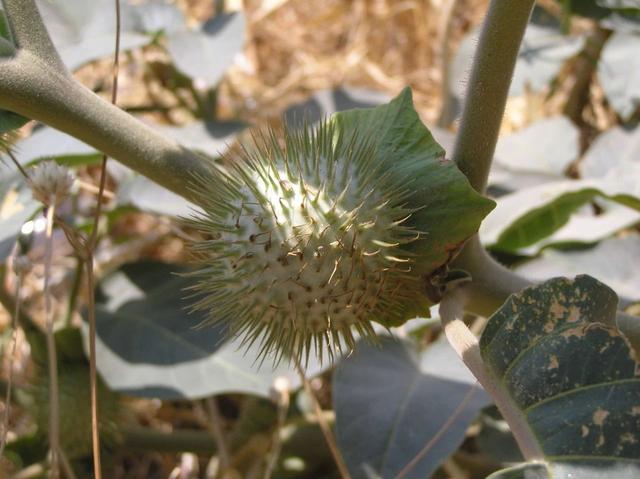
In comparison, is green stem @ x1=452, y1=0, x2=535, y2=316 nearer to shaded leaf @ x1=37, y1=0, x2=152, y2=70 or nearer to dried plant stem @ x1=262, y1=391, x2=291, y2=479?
dried plant stem @ x1=262, y1=391, x2=291, y2=479

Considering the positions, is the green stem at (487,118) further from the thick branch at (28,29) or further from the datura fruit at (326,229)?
the thick branch at (28,29)

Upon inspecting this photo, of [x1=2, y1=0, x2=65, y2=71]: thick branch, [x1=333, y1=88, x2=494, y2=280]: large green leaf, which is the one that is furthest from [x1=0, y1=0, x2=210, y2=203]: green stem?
[x1=333, y1=88, x2=494, y2=280]: large green leaf

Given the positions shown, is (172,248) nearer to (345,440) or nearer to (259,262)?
(345,440)


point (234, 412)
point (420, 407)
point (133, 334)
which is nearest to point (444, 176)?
point (420, 407)

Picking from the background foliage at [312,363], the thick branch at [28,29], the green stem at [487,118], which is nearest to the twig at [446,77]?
the background foliage at [312,363]

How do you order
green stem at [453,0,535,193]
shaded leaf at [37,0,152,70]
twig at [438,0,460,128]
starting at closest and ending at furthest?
green stem at [453,0,535,193]
shaded leaf at [37,0,152,70]
twig at [438,0,460,128]

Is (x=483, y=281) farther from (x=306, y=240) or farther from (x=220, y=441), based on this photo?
(x=220, y=441)
